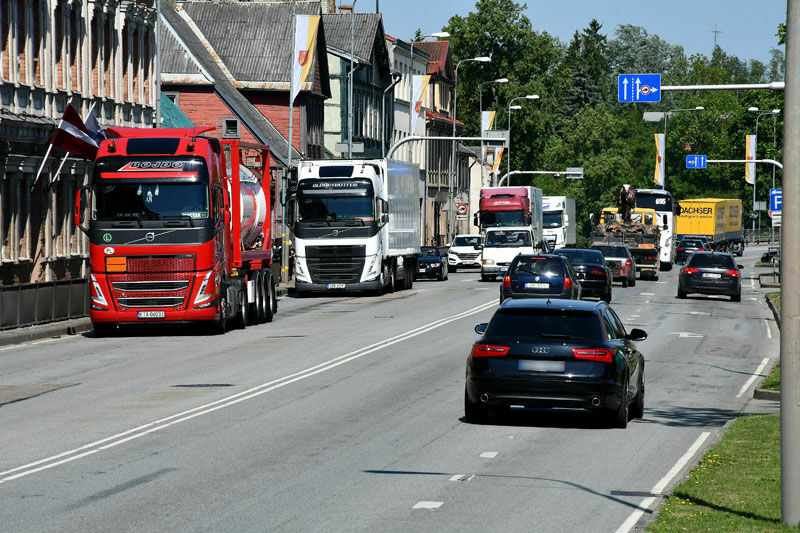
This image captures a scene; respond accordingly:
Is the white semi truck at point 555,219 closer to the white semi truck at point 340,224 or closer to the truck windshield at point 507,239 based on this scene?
the truck windshield at point 507,239

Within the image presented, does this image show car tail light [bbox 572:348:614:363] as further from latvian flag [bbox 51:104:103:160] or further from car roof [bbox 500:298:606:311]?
latvian flag [bbox 51:104:103:160]

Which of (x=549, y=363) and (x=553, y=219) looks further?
(x=553, y=219)

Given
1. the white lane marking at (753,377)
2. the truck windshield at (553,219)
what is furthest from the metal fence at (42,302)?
the truck windshield at (553,219)

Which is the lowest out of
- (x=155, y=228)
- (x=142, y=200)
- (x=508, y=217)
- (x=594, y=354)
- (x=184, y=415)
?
(x=184, y=415)

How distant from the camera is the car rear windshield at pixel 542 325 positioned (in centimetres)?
1595

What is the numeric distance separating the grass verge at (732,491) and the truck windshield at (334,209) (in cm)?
2853

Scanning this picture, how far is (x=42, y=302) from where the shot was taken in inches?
1213

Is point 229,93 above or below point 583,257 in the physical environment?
above

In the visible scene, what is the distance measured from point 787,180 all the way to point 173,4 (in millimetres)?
70710

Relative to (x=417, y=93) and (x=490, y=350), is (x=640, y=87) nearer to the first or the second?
(x=490, y=350)

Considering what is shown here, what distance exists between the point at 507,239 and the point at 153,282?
32.9 m

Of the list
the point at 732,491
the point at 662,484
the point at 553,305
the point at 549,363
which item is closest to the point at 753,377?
the point at 553,305

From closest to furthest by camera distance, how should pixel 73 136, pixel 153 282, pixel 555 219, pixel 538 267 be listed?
pixel 153 282
pixel 73 136
pixel 538 267
pixel 555 219

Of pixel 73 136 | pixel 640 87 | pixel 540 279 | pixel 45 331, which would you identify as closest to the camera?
pixel 45 331
